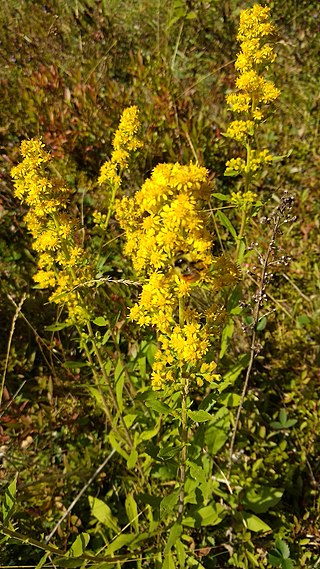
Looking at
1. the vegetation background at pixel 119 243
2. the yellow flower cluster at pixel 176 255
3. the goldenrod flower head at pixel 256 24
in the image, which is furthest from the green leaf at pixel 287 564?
the goldenrod flower head at pixel 256 24

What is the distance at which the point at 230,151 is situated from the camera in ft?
14.2

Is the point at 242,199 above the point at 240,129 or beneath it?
beneath

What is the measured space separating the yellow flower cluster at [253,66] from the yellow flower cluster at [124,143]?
0.52 meters

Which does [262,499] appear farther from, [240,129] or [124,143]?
[124,143]

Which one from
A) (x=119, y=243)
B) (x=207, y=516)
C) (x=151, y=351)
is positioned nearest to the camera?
(x=207, y=516)

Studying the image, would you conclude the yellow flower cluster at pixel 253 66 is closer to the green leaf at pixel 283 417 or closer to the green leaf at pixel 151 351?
the green leaf at pixel 151 351

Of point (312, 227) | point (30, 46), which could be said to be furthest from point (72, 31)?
point (312, 227)

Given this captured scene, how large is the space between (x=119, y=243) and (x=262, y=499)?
2123 mm

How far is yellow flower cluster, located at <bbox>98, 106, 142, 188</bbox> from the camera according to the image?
2.52 m

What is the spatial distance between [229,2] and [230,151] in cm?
251

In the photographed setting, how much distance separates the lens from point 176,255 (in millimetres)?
1833

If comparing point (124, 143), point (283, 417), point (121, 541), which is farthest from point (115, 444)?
point (124, 143)

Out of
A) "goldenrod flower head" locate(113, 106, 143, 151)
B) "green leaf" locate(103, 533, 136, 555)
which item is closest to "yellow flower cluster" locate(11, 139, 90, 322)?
"goldenrod flower head" locate(113, 106, 143, 151)

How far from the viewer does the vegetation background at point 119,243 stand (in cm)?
284
